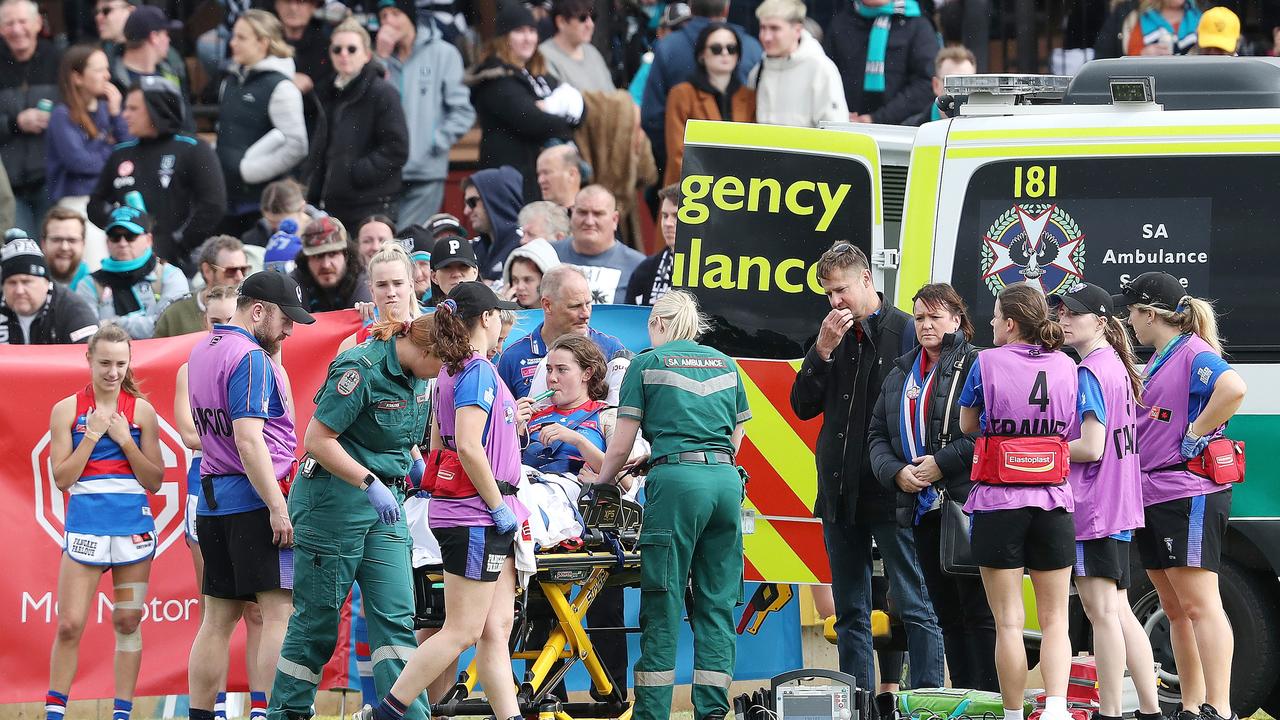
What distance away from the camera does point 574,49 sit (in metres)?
14.3

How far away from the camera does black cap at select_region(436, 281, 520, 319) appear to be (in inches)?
303

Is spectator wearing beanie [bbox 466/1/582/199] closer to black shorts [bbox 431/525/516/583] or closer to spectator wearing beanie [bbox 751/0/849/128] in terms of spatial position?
spectator wearing beanie [bbox 751/0/849/128]

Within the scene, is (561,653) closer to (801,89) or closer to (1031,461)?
(1031,461)

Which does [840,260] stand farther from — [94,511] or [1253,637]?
[94,511]

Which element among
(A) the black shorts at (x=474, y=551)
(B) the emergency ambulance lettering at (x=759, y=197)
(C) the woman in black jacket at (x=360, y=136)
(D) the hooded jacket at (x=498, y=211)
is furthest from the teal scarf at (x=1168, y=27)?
(A) the black shorts at (x=474, y=551)

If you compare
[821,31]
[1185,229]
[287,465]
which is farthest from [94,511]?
[821,31]

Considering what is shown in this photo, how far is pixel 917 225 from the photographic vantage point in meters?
8.51

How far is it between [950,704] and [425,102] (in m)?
7.64

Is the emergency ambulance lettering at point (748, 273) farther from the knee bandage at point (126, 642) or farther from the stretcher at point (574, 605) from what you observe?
the knee bandage at point (126, 642)

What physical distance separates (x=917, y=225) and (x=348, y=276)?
4023 millimetres

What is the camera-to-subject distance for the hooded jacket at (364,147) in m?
13.2

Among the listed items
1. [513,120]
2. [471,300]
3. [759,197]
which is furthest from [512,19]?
[471,300]

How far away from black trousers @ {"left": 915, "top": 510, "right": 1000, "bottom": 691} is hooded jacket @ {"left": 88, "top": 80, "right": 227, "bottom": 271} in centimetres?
654

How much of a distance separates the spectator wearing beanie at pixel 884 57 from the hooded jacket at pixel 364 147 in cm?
330
